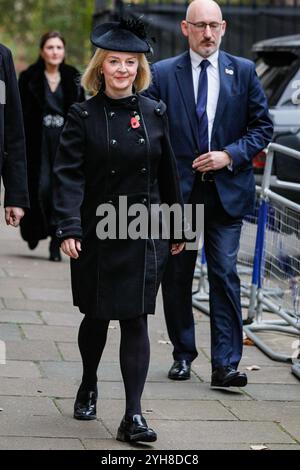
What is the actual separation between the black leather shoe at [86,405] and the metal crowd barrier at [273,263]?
1.72 meters

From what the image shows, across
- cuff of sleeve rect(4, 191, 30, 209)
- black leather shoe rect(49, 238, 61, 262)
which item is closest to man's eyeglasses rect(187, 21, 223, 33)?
cuff of sleeve rect(4, 191, 30, 209)

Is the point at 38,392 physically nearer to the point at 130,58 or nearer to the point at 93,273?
the point at 93,273

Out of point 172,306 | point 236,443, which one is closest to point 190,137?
point 172,306

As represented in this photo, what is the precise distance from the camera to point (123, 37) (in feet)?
18.5

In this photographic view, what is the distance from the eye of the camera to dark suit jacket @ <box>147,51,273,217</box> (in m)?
6.74

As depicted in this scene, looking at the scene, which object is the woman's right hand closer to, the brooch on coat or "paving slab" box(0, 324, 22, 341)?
the brooch on coat

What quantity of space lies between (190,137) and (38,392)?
1.62 m

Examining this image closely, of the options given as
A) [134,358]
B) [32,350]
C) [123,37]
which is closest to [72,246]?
[134,358]

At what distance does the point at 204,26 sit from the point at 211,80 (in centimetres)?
31

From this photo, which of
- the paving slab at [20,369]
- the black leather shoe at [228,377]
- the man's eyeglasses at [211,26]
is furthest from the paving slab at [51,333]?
the man's eyeglasses at [211,26]

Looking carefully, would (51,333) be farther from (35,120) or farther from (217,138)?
(35,120)

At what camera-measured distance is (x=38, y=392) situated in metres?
6.39

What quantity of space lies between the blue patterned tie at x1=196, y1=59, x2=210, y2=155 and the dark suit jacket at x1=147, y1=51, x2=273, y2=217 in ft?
0.09

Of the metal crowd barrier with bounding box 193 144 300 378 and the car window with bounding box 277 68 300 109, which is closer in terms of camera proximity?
the metal crowd barrier with bounding box 193 144 300 378
